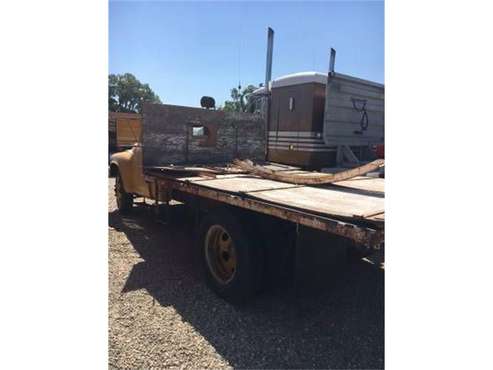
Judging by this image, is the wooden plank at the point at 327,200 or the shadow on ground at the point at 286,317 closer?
the wooden plank at the point at 327,200

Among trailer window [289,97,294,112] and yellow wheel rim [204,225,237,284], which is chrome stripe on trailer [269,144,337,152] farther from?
yellow wheel rim [204,225,237,284]

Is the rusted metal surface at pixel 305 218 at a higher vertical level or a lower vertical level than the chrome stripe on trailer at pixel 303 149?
lower

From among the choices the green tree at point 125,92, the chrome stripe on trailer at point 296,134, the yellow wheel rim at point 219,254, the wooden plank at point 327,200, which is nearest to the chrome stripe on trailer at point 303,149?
the chrome stripe on trailer at point 296,134

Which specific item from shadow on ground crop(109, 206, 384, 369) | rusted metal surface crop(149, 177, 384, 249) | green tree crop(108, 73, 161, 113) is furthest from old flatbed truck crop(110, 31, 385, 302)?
green tree crop(108, 73, 161, 113)

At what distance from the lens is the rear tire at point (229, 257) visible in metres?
2.95

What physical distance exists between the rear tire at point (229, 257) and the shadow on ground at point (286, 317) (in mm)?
155

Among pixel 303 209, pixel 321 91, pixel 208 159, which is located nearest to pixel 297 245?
pixel 303 209

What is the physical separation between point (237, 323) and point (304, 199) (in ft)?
3.75

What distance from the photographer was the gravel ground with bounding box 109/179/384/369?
245cm

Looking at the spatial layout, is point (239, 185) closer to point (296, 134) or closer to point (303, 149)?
point (303, 149)

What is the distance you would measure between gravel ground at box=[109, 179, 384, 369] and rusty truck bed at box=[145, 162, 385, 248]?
0.76 m

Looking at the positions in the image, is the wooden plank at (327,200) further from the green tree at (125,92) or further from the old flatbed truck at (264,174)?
the green tree at (125,92)

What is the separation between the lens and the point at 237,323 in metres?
2.86

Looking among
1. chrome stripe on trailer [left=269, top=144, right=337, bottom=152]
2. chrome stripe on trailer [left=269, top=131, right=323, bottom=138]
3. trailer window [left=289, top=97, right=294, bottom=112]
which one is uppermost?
trailer window [left=289, top=97, right=294, bottom=112]
